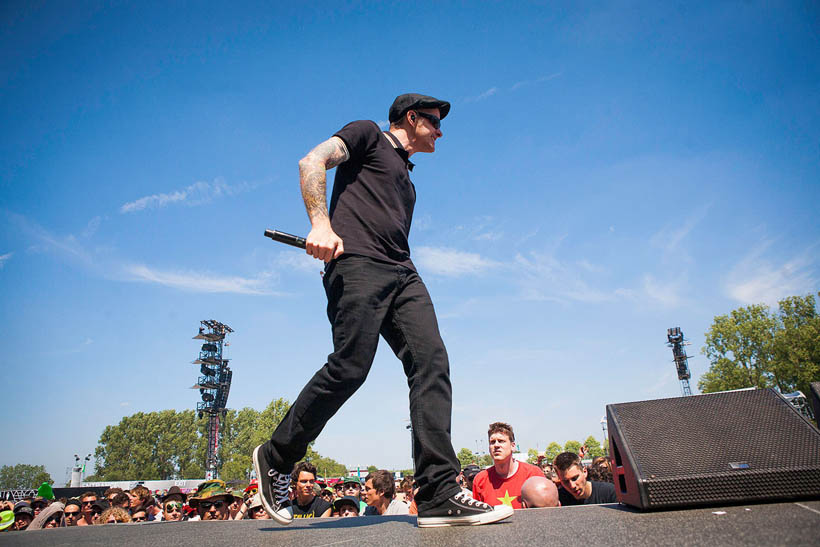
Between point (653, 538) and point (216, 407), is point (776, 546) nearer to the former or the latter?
point (653, 538)

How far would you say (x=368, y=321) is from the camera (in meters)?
2.03

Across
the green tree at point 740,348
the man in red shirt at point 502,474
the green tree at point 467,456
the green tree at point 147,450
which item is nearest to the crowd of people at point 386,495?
the man in red shirt at point 502,474

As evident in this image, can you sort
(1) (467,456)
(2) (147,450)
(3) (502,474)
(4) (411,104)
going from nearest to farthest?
1. (4) (411,104)
2. (3) (502,474)
3. (2) (147,450)
4. (1) (467,456)

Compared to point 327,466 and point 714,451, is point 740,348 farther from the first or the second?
point 327,466

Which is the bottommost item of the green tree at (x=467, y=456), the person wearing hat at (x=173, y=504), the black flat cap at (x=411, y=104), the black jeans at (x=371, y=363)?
the green tree at (x=467, y=456)

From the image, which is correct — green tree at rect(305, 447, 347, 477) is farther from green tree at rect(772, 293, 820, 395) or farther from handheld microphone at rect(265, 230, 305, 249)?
handheld microphone at rect(265, 230, 305, 249)

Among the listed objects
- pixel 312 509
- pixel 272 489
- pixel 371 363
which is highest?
pixel 371 363

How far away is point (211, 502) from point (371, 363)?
218 inches

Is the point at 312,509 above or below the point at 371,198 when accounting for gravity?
below

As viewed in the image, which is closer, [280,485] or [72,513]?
[280,485]

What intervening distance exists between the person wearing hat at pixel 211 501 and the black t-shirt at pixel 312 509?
55.5 inches

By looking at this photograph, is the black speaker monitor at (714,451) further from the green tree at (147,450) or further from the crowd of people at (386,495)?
the green tree at (147,450)

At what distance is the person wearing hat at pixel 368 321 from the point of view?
198cm

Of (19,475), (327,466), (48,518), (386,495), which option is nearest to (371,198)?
(386,495)
